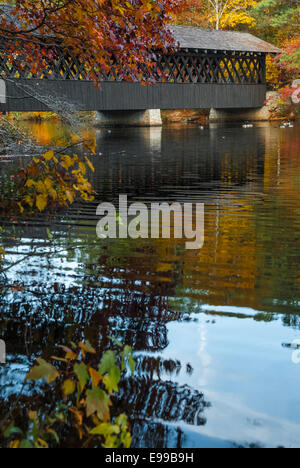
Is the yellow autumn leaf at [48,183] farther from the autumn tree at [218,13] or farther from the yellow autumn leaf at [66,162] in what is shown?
the autumn tree at [218,13]

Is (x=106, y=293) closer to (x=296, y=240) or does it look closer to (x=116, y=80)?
(x=296, y=240)

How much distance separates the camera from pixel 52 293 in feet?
13.3

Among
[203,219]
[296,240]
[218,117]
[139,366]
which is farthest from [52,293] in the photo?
[218,117]

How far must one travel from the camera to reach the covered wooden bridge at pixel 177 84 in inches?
837

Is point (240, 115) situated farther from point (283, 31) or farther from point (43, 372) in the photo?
point (43, 372)

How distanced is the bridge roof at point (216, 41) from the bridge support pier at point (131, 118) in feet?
17.7

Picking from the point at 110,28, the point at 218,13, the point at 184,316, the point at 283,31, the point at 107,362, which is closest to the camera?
the point at 107,362

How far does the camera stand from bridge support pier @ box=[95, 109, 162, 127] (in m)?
32.2

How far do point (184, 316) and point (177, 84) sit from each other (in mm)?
24047

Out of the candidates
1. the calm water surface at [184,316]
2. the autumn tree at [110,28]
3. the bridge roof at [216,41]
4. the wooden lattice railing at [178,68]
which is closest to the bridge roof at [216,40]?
the bridge roof at [216,41]

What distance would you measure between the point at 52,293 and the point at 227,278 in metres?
1.32

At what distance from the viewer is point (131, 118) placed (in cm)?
3244

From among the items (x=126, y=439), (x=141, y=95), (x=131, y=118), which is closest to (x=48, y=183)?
(x=126, y=439)

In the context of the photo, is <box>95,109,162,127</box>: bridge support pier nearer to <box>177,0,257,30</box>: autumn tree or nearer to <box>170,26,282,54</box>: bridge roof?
<box>170,26,282,54</box>: bridge roof
